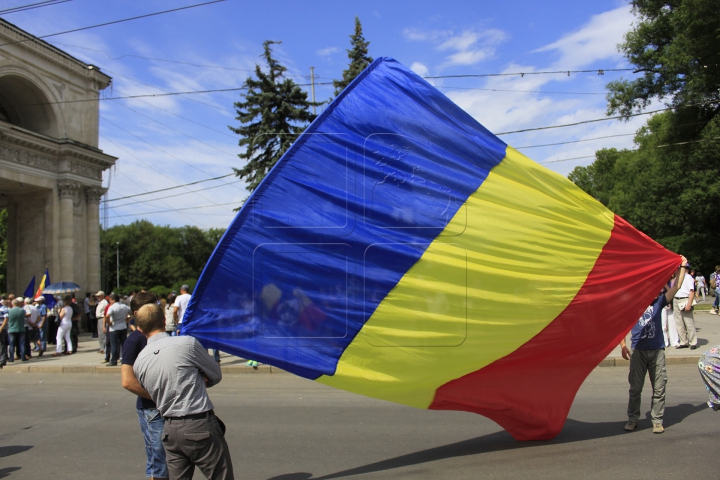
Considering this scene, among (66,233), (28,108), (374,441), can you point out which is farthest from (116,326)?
(28,108)

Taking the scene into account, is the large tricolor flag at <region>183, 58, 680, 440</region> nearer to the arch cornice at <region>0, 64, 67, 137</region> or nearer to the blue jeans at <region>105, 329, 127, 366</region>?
the blue jeans at <region>105, 329, 127, 366</region>

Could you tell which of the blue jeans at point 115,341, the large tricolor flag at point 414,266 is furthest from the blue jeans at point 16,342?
the large tricolor flag at point 414,266

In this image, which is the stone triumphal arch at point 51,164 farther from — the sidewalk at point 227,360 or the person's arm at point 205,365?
the person's arm at point 205,365

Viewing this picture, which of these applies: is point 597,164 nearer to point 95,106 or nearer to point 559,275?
point 95,106

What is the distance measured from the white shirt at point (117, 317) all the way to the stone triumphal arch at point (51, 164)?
51.9 feet

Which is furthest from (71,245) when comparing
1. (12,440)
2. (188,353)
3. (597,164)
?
(597,164)

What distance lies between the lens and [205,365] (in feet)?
12.2

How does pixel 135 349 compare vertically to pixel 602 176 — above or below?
below

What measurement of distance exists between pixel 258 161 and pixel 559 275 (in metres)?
21.1

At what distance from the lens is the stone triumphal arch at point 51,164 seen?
2569 centimetres

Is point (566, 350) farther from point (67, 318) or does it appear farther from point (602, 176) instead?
point (602, 176)

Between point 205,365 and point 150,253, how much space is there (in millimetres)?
78952

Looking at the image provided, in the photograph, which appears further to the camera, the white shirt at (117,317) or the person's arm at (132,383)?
the white shirt at (117,317)

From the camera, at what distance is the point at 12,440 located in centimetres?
702
